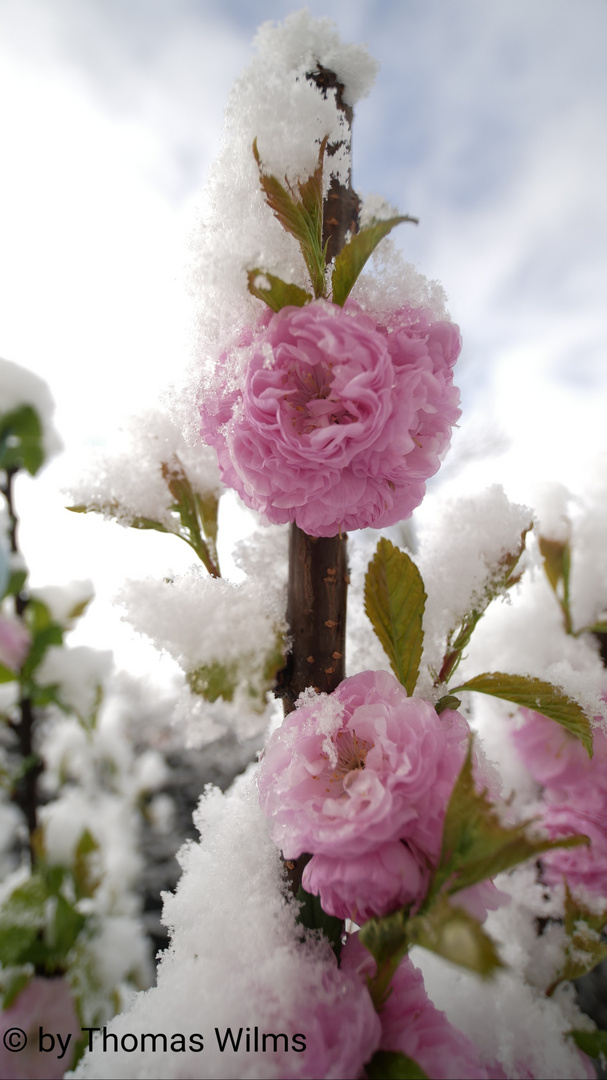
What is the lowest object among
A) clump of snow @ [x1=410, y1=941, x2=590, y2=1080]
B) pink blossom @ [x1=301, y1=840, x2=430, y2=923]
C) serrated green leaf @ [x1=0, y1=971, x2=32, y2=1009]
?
serrated green leaf @ [x1=0, y1=971, x2=32, y2=1009]

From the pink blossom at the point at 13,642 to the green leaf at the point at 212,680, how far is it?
181 mm

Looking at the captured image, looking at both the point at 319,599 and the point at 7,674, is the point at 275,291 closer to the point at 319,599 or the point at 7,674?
the point at 319,599

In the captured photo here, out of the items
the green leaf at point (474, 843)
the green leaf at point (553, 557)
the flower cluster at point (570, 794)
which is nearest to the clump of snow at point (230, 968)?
the green leaf at point (474, 843)

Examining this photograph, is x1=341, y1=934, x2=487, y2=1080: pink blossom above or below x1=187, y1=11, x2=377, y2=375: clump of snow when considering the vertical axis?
below

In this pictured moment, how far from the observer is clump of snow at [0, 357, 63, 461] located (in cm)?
37

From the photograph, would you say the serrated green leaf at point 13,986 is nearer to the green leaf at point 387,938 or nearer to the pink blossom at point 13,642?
the pink blossom at point 13,642

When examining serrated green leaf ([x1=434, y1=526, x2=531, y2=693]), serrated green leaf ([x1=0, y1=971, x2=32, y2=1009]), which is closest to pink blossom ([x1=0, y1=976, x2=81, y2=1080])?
serrated green leaf ([x1=0, y1=971, x2=32, y2=1009])

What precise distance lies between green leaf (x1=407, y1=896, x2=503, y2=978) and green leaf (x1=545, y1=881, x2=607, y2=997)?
203 mm

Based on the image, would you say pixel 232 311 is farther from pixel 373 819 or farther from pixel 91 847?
pixel 91 847

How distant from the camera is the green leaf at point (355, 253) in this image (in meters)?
0.22

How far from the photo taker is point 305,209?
24cm

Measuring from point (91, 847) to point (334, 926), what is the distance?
27 centimetres

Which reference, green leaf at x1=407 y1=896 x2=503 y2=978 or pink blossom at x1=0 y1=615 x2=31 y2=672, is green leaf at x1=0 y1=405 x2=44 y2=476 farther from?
green leaf at x1=407 y1=896 x2=503 y2=978

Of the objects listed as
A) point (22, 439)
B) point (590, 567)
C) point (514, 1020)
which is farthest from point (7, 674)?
point (590, 567)
